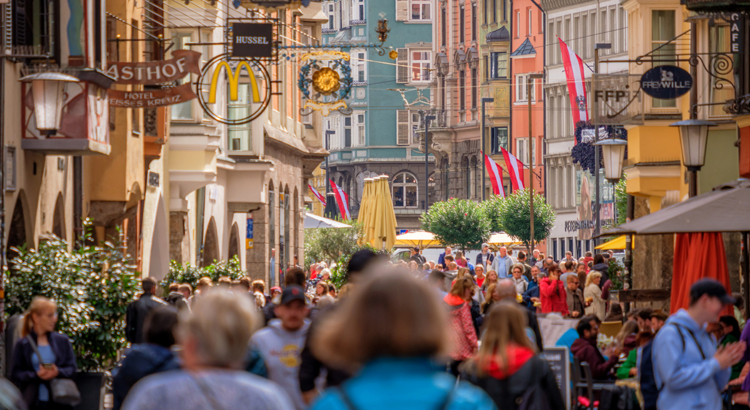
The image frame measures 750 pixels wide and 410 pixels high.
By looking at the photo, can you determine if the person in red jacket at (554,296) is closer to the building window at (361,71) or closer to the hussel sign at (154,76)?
the hussel sign at (154,76)

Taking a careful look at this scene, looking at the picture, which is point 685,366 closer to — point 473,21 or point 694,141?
point 694,141

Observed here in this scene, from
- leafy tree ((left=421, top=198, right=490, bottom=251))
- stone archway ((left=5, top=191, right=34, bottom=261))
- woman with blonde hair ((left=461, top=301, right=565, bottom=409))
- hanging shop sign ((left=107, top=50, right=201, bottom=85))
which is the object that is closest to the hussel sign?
hanging shop sign ((left=107, top=50, right=201, bottom=85))

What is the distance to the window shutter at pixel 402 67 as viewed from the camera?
4058 inches

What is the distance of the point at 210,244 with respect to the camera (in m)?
31.8

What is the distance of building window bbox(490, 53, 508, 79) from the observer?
261 feet

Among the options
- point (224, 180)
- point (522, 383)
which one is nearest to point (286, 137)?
point (224, 180)

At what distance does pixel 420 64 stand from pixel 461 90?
625 inches

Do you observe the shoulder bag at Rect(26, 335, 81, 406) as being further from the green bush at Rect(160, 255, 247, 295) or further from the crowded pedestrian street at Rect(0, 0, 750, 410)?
the green bush at Rect(160, 255, 247, 295)

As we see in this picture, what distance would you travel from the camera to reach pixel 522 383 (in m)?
7.43

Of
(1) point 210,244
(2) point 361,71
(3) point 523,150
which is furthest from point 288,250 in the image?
(2) point 361,71

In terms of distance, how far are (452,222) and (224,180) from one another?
112 ft

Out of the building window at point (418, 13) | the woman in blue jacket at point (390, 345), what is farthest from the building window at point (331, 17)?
the woman in blue jacket at point (390, 345)

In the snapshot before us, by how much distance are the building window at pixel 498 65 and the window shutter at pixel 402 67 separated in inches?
910

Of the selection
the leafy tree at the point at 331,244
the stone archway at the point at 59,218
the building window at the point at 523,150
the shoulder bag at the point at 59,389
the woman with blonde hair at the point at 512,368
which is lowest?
the leafy tree at the point at 331,244
